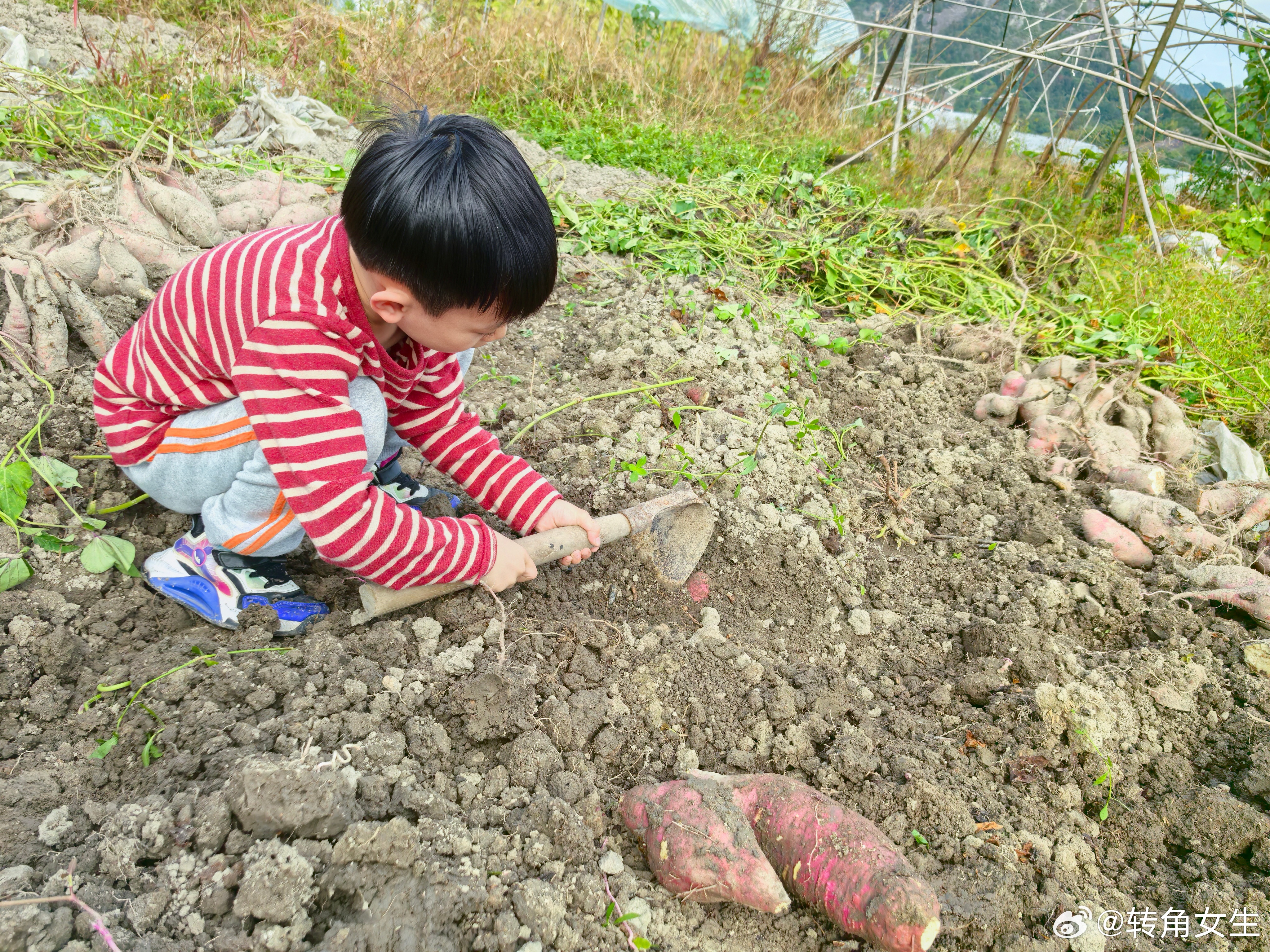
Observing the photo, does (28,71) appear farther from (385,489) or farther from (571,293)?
(385,489)

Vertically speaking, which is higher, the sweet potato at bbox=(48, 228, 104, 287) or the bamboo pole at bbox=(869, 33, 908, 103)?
the bamboo pole at bbox=(869, 33, 908, 103)

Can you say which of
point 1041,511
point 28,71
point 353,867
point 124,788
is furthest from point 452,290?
point 28,71

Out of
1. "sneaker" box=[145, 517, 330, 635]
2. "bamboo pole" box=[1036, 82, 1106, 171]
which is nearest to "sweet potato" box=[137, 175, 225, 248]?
"sneaker" box=[145, 517, 330, 635]

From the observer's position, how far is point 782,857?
1244mm

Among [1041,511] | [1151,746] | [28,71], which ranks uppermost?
[28,71]

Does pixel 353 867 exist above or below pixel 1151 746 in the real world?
below

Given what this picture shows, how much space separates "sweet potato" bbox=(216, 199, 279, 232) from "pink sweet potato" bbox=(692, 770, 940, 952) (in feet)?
7.76

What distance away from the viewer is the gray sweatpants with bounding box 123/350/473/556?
1.48 meters

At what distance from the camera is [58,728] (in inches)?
54.2

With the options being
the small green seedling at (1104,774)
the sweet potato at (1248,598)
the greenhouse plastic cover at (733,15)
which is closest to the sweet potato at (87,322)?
the small green seedling at (1104,774)

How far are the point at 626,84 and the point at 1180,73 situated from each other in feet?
→ 10.0

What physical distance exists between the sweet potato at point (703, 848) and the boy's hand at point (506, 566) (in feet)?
1.76

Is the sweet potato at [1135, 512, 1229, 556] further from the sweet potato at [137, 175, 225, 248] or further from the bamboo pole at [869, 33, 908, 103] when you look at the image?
the bamboo pole at [869, 33, 908, 103]

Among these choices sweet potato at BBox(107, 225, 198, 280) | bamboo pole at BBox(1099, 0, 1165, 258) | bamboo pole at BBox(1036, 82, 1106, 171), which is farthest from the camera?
bamboo pole at BBox(1036, 82, 1106, 171)
